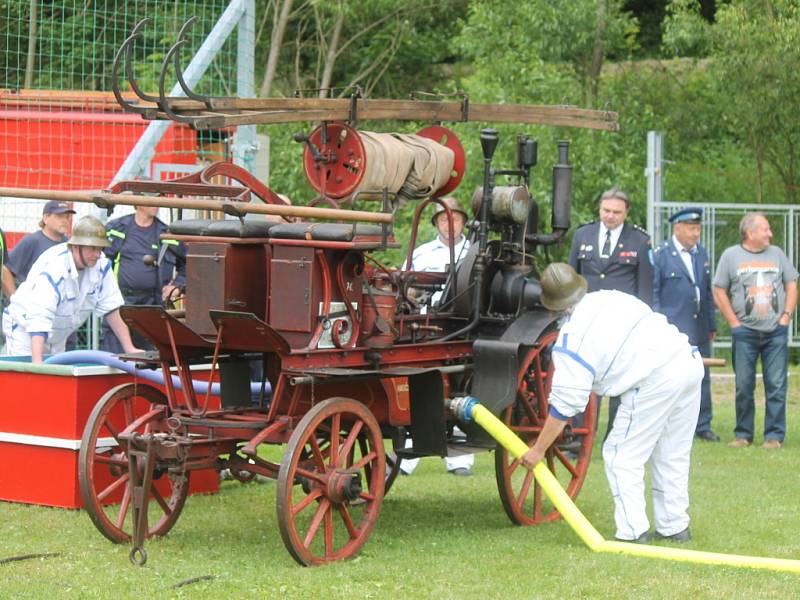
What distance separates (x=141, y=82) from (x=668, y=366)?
11373mm

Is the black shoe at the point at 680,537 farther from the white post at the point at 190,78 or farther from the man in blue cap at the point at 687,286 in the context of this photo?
the white post at the point at 190,78

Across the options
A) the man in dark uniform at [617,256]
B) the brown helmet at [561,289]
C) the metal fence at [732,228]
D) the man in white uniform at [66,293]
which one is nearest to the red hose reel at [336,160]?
the brown helmet at [561,289]

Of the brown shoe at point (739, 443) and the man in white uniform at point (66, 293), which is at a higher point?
the man in white uniform at point (66, 293)

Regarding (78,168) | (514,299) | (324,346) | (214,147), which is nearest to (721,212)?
(214,147)

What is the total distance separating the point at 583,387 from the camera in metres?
7.23

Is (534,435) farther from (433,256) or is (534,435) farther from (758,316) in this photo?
(758,316)

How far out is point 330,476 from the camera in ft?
22.9

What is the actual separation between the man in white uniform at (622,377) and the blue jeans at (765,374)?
4.17 m

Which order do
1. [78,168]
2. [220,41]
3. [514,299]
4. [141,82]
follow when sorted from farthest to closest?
1. [141,82]
2. [78,168]
3. [220,41]
4. [514,299]

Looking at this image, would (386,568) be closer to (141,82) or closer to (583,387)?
(583,387)

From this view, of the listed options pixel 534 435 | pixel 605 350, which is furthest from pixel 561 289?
pixel 534 435

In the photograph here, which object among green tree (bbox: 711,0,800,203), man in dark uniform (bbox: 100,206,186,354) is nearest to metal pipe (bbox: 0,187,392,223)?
man in dark uniform (bbox: 100,206,186,354)

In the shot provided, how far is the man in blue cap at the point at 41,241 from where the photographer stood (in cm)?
1077

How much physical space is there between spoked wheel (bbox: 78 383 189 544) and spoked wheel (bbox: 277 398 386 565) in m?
0.79
